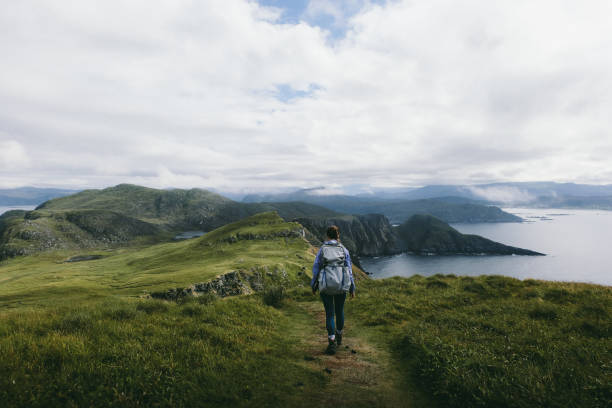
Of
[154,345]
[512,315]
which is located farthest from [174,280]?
[512,315]

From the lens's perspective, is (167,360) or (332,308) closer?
(167,360)

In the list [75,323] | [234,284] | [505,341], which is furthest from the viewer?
[234,284]

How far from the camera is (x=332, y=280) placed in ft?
31.7

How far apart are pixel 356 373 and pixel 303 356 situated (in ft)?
6.26

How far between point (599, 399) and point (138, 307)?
15.0m

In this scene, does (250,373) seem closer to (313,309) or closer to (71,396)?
(71,396)

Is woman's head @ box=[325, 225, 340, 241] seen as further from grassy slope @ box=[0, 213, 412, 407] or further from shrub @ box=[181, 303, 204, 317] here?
shrub @ box=[181, 303, 204, 317]

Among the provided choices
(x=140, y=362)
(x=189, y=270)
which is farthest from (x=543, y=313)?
(x=189, y=270)

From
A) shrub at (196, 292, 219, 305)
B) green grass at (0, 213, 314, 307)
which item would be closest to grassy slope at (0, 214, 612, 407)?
shrub at (196, 292, 219, 305)

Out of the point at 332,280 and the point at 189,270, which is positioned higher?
the point at 332,280

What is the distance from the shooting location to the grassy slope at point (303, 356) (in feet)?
19.7

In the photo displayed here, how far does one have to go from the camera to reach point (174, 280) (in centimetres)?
5753

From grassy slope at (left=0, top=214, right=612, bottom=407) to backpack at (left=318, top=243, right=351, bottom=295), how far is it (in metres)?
2.28

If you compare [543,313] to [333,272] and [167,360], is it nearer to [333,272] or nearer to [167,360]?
[333,272]
